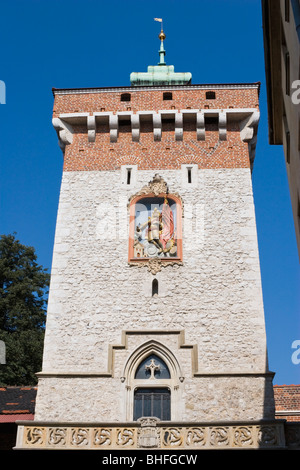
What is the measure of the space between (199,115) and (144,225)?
406 centimetres

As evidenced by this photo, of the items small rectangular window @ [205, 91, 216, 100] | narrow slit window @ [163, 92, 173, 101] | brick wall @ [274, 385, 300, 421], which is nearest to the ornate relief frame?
narrow slit window @ [163, 92, 173, 101]

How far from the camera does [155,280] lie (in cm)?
1730

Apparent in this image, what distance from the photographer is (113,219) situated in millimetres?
18359

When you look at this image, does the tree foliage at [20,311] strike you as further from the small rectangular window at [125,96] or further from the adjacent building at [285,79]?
the adjacent building at [285,79]

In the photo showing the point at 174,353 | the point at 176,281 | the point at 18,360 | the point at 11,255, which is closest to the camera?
the point at 174,353

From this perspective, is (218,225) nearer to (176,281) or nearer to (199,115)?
(176,281)

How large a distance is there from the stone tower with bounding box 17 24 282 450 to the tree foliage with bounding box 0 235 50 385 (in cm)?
1138

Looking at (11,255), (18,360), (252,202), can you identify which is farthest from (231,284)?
(11,255)

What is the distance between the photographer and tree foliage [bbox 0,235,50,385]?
27606 millimetres

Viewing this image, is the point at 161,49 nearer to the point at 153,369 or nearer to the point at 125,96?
the point at 125,96

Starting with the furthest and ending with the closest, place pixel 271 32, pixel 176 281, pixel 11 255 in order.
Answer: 1. pixel 11 255
2. pixel 176 281
3. pixel 271 32

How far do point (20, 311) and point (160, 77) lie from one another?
44.3 ft

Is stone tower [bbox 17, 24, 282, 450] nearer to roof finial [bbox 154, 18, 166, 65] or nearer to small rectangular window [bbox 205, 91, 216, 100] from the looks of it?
small rectangular window [bbox 205, 91, 216, 100]
